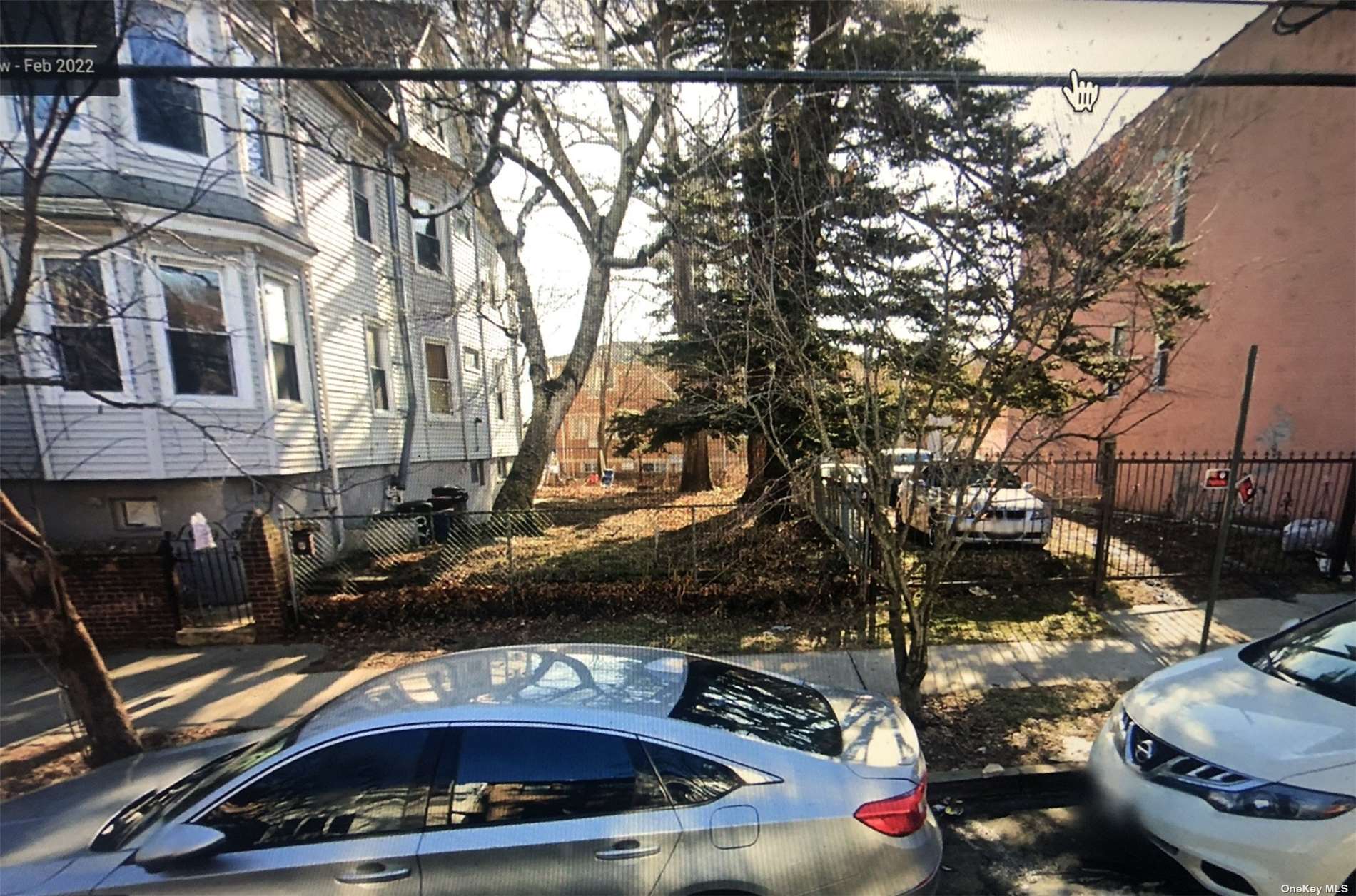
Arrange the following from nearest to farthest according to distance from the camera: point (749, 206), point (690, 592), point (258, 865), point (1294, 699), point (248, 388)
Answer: point (258, 865), point (1294, 699), point (749, 206), point (690, 592), point (248, 388)

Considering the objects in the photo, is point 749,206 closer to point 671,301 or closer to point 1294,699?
point 671,301

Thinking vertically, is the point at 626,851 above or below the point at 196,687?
above

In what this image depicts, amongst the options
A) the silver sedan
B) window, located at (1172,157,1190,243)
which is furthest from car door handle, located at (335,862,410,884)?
window, located at (1172,157,1190,243)

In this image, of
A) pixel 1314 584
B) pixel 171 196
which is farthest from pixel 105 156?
pixel 1314 584

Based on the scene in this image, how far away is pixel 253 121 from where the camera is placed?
23.9 feet

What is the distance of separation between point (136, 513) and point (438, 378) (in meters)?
6.37

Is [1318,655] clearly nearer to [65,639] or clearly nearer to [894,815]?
[894,815]

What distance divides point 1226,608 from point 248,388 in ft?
42.1

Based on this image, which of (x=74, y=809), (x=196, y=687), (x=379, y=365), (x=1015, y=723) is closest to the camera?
(x=74, y=809)

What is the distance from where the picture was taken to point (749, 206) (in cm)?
539

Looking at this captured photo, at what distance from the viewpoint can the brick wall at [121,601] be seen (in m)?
5.41

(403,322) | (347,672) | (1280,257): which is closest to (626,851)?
(347,672)

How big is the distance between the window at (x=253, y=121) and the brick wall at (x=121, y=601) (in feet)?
18.5
